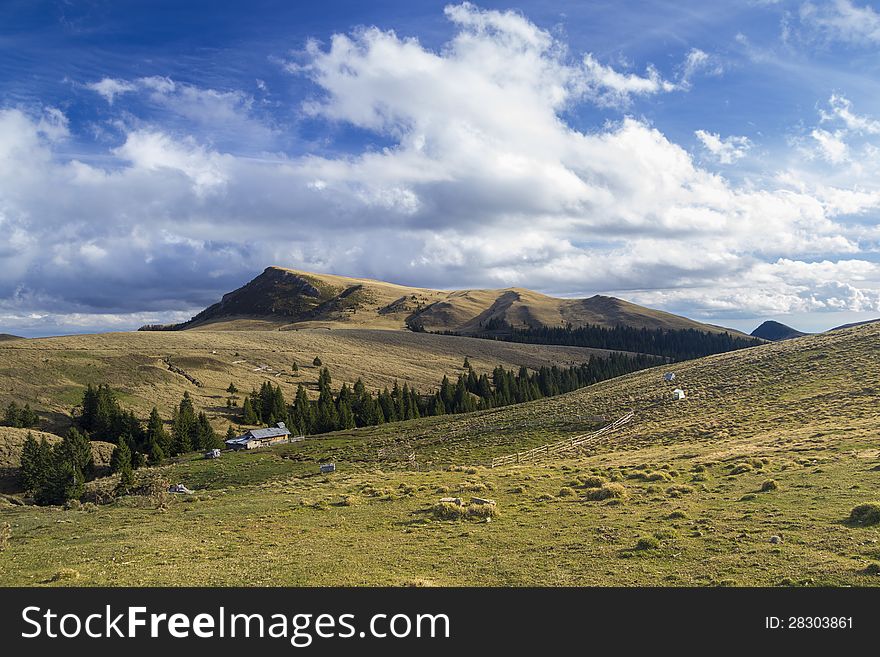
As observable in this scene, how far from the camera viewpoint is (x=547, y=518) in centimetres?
2600

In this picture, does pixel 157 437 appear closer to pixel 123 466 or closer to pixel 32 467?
pixel 123 466

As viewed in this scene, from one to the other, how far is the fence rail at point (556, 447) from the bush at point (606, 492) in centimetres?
1970

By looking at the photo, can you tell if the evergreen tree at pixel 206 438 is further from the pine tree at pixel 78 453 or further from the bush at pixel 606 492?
the bush at pixel 606 492

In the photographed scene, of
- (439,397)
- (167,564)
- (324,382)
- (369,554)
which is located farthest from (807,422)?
(324,382)

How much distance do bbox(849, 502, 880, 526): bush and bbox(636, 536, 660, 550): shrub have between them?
27.2ft

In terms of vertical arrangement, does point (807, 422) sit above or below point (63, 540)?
above

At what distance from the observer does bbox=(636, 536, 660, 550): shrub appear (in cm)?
1931

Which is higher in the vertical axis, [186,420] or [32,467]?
[186,420]

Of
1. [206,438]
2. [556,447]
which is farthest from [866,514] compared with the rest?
[206,438]

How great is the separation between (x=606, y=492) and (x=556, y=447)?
91.0 feet

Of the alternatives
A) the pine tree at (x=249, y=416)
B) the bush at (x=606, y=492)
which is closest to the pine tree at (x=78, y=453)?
the pine tree at (x=249, y=416)
